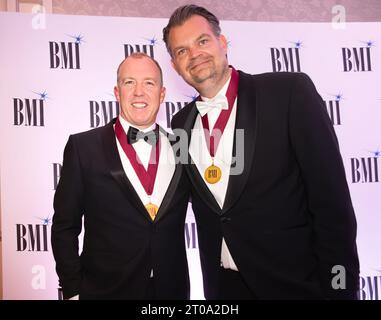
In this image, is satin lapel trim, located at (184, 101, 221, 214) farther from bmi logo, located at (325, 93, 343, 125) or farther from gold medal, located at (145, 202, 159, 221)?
bmi logo, located at (325, 93, 343, 125)

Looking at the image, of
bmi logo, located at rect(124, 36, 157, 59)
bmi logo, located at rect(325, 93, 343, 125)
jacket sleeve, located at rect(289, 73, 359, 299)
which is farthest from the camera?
Answer: bmi logo, located at rect(325, 93, 343, 125)

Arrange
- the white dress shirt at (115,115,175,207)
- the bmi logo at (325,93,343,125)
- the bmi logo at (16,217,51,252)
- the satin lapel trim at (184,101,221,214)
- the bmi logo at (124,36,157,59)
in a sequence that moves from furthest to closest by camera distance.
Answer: the bmi logo at (325,93,343,125)
the bmi logo at (124,36,157,59)
the bmi logo at (16,217,51,252)
the white dress shirt at (115,115,175,207)
the satin lapel trim at (184,101,221,214)

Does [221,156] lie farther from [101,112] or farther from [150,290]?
[101,112]

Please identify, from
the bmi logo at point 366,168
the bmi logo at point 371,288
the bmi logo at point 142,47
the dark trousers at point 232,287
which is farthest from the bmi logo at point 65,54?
the bmi logo at point 371,288

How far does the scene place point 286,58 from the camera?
294 centimetres

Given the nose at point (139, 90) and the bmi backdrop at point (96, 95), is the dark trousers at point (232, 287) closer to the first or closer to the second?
the bmi backdrop at point (96, 95)

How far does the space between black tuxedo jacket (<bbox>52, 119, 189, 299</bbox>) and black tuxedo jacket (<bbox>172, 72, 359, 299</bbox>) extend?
0.28 m

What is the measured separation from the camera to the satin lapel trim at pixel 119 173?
1.90 metres

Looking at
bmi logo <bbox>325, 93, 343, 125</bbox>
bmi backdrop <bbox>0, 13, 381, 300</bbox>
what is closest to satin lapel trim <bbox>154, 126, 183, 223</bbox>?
bmi backdrop <bbox>0, 13, 381, 300</bbox>

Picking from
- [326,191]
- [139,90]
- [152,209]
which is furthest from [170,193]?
[326,191]

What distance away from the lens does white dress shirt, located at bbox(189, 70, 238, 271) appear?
1.90 metres

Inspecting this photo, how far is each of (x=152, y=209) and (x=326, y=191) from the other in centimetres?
90
